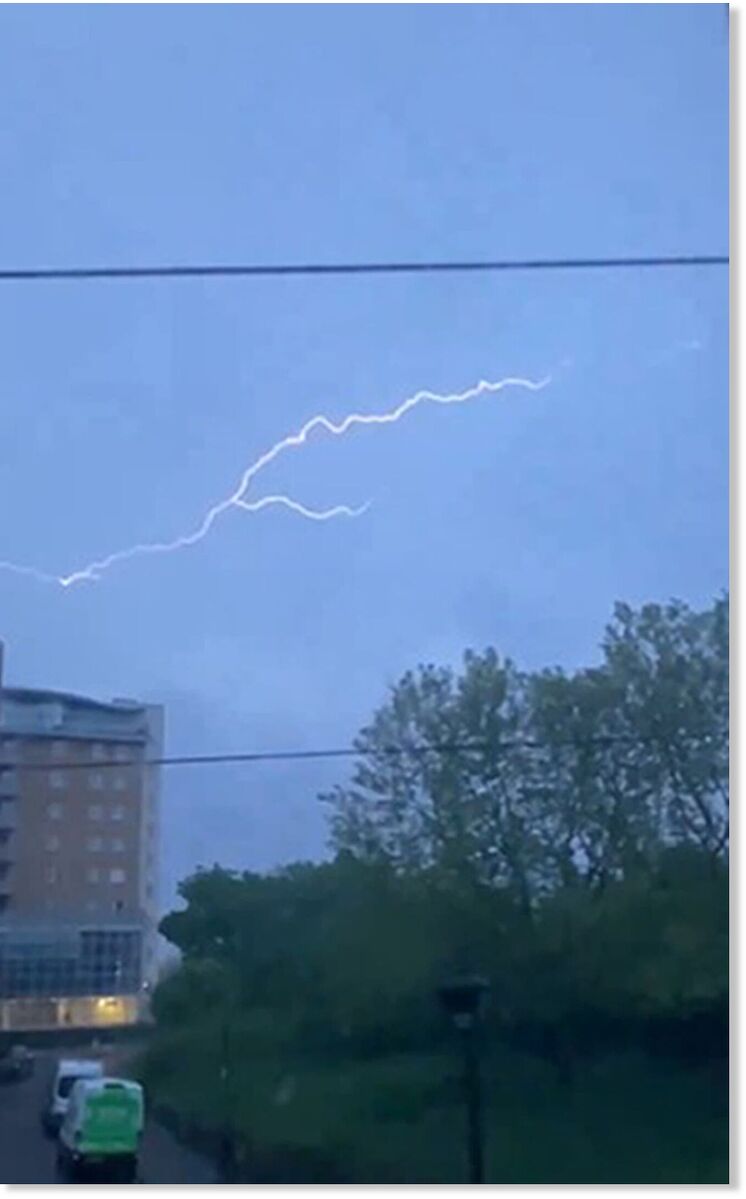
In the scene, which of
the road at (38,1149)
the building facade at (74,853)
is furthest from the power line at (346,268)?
the road at (38,1149)

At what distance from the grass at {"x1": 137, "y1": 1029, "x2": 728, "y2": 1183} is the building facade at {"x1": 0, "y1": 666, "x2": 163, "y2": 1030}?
180 mm

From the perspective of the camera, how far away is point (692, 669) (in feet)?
9.05

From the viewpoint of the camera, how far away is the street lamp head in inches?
109

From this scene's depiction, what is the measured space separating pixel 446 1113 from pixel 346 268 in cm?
138

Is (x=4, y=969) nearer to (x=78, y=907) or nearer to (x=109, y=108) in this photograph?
(x=78, y=907)

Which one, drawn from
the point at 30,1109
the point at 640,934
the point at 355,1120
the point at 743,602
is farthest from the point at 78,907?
the point at 743,602

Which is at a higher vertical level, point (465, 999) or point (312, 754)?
point (312, 754)

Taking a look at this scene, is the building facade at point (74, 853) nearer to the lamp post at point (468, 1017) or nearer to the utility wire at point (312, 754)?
the utility wire at point (312, 754)

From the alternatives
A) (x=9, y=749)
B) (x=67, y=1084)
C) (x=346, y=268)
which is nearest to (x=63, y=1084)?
(x=67, y=1084)

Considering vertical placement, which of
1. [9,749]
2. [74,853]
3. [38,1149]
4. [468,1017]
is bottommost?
[38,1149]

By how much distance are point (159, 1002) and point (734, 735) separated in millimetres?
1024

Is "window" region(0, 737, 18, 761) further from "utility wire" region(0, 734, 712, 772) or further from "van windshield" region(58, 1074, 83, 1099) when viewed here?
"van windshield" region(58, 1074, 83, 1099)

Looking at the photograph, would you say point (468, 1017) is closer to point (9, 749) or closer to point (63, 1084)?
point (63, 1084)

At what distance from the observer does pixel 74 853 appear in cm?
270
